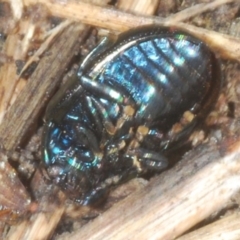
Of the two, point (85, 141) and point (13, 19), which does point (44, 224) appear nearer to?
point (85, 141)

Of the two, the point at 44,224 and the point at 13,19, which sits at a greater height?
the point at 13,19

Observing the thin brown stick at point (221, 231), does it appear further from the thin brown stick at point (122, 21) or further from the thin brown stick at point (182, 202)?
the thin brown stick at point (122, 21)

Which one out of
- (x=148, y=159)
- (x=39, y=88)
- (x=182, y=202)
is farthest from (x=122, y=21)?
(x=182, y=202)

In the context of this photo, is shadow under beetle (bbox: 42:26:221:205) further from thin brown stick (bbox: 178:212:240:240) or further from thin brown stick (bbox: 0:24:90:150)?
thin brown stick (bbox: 178:212:240:240)

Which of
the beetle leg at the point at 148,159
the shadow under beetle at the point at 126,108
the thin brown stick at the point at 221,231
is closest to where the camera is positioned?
the thin brown stick at the point at 221,231

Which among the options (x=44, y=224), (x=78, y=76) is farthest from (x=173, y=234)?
(x=78, y=76)

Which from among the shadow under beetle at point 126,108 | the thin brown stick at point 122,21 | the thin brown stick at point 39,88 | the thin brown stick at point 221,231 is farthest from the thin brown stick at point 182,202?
the thin brown stick at point 39,88

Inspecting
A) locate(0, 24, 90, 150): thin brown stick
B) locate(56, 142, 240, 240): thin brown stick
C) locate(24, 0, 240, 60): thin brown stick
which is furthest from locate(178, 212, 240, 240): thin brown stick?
locate(0, 24, 90, 150): thin brown stick

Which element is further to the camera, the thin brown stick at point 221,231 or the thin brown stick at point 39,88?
the thin brown stick at point 39,88
